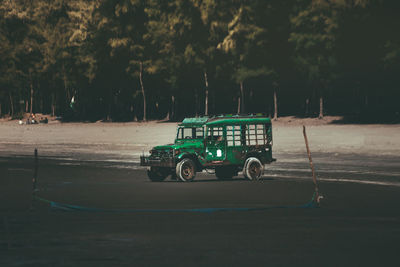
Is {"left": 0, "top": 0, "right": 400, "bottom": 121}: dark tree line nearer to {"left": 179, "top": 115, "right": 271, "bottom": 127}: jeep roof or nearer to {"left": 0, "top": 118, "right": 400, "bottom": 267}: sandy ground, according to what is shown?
{"left": 0, "top": 118, "right": 400, "bottom": 267}: sandy ground

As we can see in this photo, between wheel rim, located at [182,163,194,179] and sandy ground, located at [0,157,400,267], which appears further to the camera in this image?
wheel rim, located at [182,163,194,179]

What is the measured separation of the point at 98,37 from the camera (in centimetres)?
9688

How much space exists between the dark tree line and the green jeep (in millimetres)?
44453

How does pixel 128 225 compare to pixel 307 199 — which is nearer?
pixel 128 225

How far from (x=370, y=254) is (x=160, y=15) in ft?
262

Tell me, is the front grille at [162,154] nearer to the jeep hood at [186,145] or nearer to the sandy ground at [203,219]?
the jeep hood at [186,145]

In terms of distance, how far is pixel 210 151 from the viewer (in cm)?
2809

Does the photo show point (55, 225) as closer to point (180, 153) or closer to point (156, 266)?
point (156, 266)

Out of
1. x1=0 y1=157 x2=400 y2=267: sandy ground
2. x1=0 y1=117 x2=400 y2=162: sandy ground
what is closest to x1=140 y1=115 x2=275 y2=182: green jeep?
x1=0 y1=157 x2=400 y2=267: sandy ground

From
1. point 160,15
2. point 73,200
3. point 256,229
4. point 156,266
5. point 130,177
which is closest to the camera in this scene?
point 156,266

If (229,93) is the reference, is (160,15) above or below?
above

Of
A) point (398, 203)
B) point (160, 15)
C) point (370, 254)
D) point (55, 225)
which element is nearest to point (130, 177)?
point (398, 203)

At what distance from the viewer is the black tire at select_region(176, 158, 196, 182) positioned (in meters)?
28.0

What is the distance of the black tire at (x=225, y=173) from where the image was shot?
97.7ft
